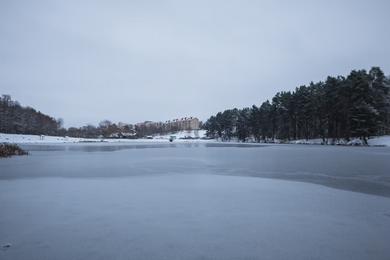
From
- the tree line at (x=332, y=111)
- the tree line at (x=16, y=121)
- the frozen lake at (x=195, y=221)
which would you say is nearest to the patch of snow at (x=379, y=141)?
the tree line at (x=332, y=111)

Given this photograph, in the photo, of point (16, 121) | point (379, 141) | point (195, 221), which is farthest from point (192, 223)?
point (16, 121)

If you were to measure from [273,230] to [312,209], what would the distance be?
1.83m

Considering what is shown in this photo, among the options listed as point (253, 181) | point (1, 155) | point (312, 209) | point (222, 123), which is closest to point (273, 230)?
point (312, 209)

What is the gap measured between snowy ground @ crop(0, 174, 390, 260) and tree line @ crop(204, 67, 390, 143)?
137 ft

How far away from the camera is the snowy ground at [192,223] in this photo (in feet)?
12.8

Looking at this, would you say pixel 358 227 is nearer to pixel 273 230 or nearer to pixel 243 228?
pixel 273 230

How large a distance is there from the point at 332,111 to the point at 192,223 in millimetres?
51478

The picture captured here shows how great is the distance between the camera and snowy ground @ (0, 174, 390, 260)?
391 cm

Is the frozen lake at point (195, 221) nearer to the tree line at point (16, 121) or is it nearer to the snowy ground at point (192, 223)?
the snowy ground at point (192, 223)

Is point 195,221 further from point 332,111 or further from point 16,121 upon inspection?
point 16,121

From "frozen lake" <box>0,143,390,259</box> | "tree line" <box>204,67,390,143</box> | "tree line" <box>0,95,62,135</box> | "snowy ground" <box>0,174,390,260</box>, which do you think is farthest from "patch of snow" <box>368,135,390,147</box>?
"tree line" <box>0,95,62,135</box>

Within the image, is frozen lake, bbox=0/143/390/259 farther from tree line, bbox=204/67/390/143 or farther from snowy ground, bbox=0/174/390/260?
tree line, bbox=204/67/390/143

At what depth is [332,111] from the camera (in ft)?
167

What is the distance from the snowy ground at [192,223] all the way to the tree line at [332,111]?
41.9 metres
